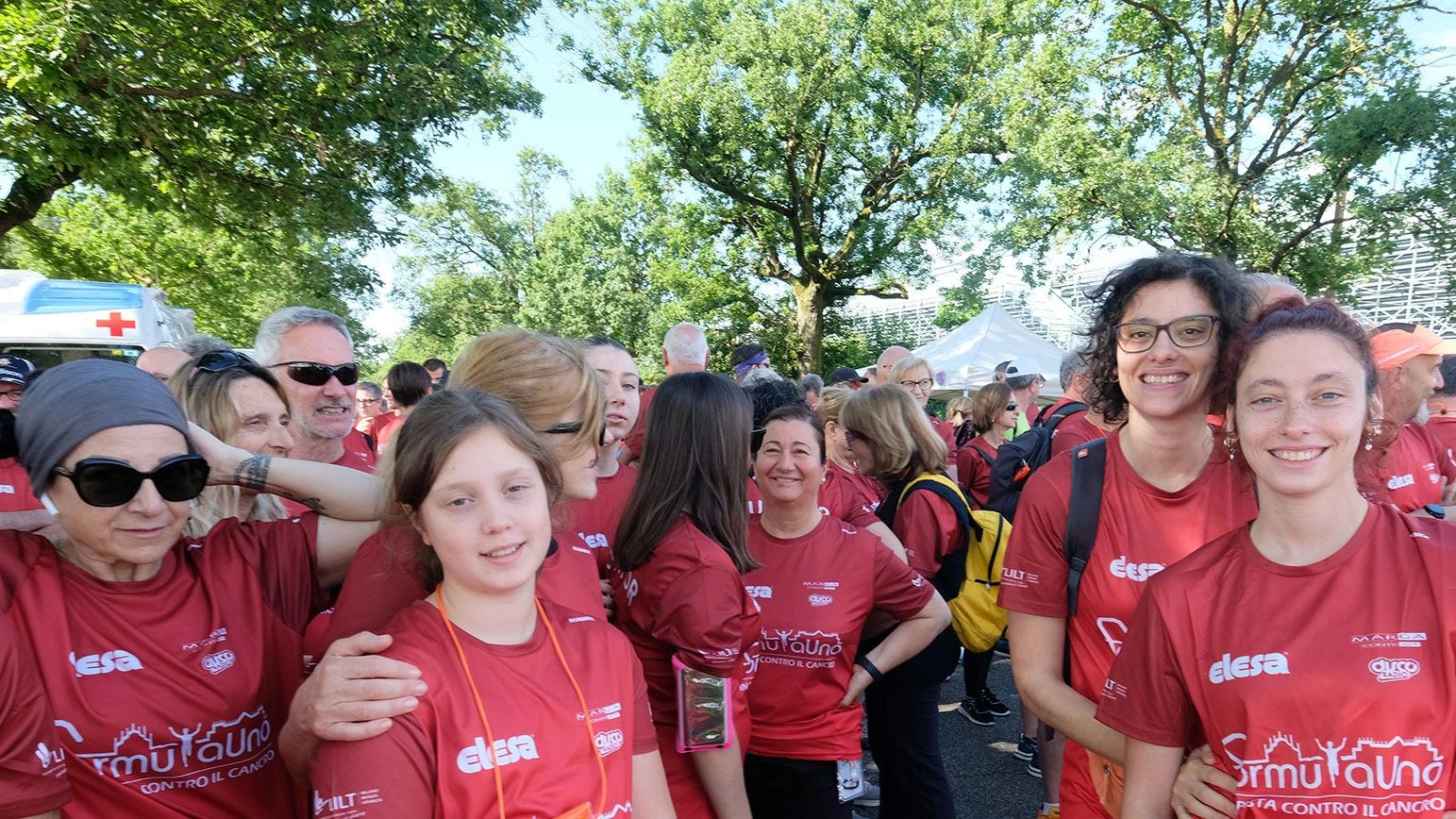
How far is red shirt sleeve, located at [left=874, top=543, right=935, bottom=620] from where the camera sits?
10.7 ft

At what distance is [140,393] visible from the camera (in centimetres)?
189

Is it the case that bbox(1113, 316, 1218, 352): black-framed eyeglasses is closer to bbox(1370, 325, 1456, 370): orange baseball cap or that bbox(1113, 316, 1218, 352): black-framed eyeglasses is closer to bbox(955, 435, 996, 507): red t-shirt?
bbox(1370, 325, 1456, 370): orange baseball cap

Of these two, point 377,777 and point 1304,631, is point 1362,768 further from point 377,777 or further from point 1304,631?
point 377,777

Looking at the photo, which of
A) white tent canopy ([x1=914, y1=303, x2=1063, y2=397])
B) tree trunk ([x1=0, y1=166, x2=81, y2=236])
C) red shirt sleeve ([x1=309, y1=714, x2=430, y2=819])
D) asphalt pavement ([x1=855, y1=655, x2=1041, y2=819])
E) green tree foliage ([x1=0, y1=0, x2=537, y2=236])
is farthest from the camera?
white tent canopy ([x1=914, y1=303, x2=1063, y2=397])

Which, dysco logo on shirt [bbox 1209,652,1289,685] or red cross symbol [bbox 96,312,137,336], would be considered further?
red cross symbol [bbox 96,312,137,336]

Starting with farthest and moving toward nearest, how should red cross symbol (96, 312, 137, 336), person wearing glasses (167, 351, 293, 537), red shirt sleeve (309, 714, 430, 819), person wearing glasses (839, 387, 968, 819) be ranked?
1. red cross symbol (96, 312, 137, 336)
2. person wearing glasses (839, 387, 968, 819)
3. person wearing glasses (167, 351, 293, 537)
4. red shirt sleeve (309, 714, 430, 819)

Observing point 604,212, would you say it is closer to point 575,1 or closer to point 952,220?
point 952,220

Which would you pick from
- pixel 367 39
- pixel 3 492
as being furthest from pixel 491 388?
pixel 367 39

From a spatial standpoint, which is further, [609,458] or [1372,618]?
[609,458]

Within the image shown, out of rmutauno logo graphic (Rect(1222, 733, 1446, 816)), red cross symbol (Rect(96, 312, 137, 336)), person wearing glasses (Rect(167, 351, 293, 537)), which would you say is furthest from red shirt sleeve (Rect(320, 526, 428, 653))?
red cross symbol (Rect(96, 312, 137, 336))

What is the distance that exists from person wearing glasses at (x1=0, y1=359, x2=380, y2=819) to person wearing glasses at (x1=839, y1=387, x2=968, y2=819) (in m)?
2.25

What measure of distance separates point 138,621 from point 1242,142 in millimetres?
21004

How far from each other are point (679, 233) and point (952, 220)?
7.23m

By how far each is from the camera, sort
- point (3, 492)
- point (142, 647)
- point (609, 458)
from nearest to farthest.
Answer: point (142, 647)
point (609, 458)
point (3, 492)
